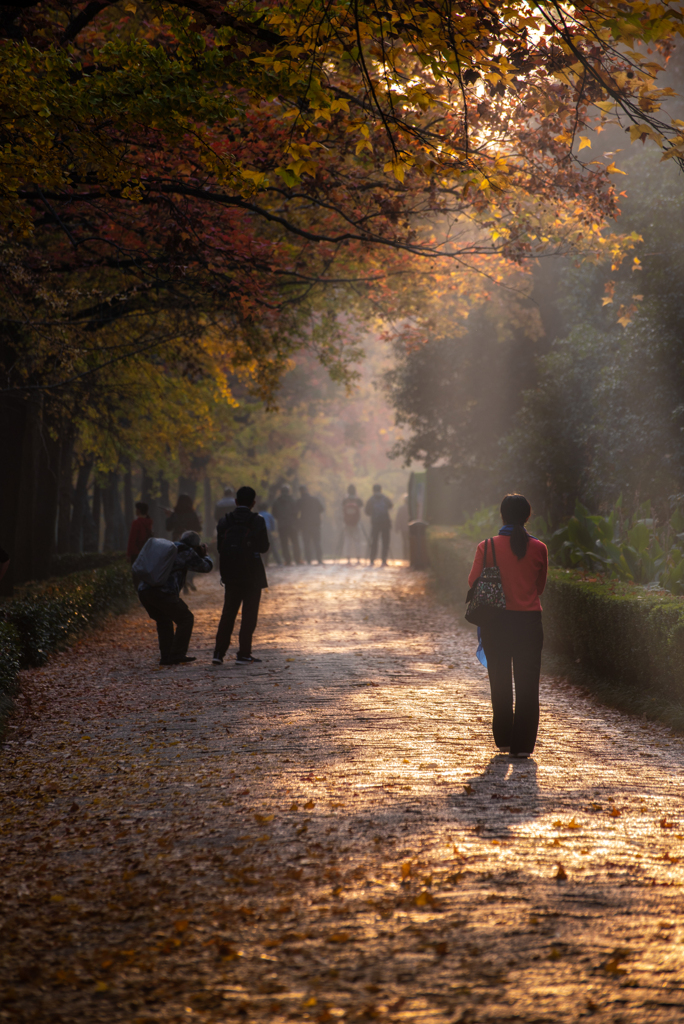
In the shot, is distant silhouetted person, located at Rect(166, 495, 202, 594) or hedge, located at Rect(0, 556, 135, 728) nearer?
hedge, located at Rect(0, 556, 135, 728)

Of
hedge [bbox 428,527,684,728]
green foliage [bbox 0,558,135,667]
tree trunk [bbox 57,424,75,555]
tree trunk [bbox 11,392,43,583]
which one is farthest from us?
tree trunk [bbox 57,424,75,555]

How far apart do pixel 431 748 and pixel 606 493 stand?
11.1 m

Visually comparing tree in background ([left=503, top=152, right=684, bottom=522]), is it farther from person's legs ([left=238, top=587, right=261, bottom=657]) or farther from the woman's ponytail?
person's legs ([left=238, top=587, right=261, bottom=657])

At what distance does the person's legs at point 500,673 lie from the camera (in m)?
6.77

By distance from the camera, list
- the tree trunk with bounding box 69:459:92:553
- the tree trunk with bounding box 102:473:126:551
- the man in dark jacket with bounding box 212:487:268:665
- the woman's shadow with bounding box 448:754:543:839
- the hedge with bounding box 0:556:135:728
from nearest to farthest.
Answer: the woman's shadow with bounding box 448:754:543:839
the hedge with bounding box 0:556:135:728
the man in dark jacket with bounding box 212:487:268:665
the tree trunk with bounding box 69:459:92:553
the tree trunk with bounding box 102:473:126:551

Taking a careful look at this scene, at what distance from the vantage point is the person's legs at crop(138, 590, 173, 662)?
35.2 ft

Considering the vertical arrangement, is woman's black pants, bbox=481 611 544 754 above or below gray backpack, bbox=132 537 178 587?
below

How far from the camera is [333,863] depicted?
4.44m

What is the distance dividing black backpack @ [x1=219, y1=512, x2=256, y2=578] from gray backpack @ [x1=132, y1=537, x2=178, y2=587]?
0.65 metres

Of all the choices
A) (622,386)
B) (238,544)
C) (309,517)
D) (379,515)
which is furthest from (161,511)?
(238,544)

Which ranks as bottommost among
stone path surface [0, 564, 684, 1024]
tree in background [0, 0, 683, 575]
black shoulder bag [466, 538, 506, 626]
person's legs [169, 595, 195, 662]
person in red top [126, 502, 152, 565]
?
stone path surface [0, 564, 684, 1024]

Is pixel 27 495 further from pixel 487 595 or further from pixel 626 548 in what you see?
pixel 487 595

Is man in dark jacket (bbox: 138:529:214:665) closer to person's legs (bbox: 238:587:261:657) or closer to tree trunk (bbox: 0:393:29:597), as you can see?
person's legs (bbox: 238:587:261:657)

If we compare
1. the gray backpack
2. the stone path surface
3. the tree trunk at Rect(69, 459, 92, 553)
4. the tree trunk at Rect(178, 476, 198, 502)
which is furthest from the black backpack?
the tree trunk at Rect(178, 476, 198, 502)
